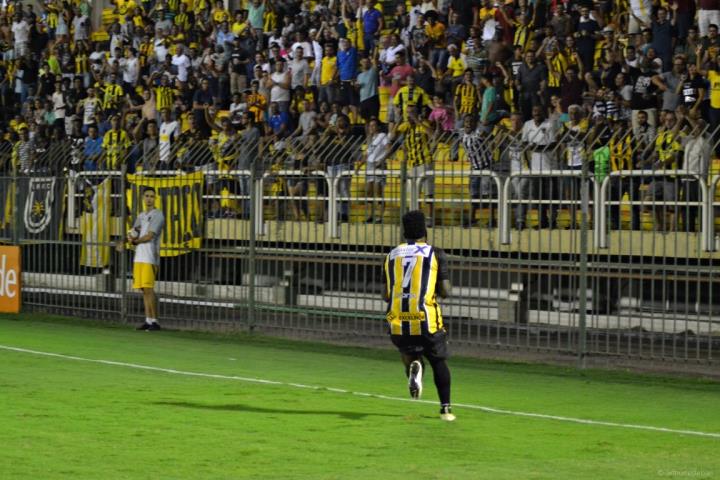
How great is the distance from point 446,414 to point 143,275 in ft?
33.9

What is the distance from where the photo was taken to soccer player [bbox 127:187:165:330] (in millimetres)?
21281

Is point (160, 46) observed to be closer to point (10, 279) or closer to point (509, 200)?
point (10, 279)

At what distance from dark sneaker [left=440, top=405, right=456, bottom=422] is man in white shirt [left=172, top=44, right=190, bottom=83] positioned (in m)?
20.0

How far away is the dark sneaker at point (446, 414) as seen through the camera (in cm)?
1178

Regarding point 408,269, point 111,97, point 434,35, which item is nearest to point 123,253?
point 434,35

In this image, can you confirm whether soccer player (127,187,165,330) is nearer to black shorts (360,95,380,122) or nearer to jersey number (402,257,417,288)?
black shorts (360,95,380,122)

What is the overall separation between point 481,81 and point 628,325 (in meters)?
8.44

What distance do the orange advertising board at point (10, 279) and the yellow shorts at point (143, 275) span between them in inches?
147

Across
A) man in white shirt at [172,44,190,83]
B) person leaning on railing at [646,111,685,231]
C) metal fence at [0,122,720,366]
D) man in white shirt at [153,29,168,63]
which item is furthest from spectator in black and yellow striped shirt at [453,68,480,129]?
man in white shirt at [153,29,168,63]

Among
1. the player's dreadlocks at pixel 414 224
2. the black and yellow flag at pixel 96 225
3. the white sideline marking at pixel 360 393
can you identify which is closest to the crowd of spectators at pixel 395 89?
the black and yellow flag at pixel 96 225

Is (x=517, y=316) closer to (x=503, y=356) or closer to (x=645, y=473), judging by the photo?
(x=503, y=356)

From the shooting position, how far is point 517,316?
1720cm

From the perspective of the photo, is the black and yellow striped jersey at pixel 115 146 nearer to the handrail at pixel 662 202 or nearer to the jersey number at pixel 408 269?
the handrail at pixel 662 202

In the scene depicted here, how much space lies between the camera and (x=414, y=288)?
11914mm
